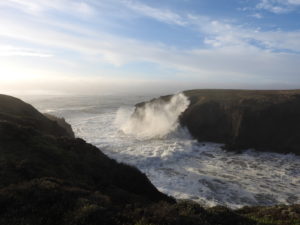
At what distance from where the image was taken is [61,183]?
10422mm

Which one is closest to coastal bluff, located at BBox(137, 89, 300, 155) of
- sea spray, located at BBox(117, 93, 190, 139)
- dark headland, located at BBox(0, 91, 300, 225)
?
sea spray, located at BBox(117, 93, 190, 139)

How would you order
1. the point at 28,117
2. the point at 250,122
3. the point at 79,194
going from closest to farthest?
the point at 79,194 < the point at 28,117 < the point at 250,122

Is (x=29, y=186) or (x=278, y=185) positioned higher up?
(x=29, y=186)

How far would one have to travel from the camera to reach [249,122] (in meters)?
38.5

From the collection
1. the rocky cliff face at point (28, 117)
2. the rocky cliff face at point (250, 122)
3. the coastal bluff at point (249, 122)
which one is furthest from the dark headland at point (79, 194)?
the rocky cliff face at point (250, 122)

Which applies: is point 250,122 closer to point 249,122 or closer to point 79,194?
point 249,122

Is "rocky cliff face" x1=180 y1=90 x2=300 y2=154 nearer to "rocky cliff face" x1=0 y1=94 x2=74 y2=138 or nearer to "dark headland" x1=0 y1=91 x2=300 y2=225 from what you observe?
"rocky cliff face" x1=0 y1=94 x2=74 y2=138

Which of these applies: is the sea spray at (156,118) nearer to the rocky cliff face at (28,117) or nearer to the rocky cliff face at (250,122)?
the rocky cliff face at (250,122)

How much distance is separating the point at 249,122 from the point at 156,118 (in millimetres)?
19161

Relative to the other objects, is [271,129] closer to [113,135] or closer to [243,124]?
[243,124]

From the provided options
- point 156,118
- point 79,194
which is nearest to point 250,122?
point 156,118

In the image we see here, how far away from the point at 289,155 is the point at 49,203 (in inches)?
1250

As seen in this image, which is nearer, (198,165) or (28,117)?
(28,117)

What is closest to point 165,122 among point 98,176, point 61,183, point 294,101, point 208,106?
point 208,106
